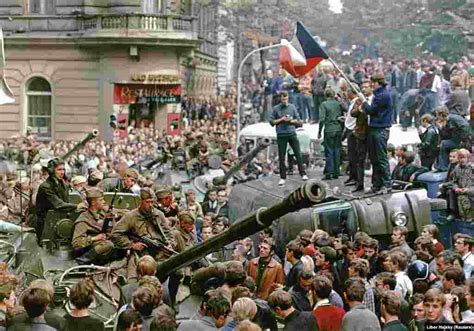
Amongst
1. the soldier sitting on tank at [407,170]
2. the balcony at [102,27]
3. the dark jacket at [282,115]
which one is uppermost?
the balcony at [102,27]

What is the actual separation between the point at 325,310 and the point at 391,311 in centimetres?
66

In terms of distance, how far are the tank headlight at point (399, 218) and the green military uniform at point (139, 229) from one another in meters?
3.87

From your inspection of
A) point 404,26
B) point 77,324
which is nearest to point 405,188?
point 77,324

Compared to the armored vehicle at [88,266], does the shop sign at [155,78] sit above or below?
above

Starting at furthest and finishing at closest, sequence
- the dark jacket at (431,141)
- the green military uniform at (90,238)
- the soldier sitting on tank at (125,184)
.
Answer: the dark jacket at (431,141) → the soldier sitting on tank at (125,184) → the green military uniform at (90,238)

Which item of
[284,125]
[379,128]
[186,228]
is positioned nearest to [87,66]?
[284,125]

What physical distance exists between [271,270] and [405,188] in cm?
385

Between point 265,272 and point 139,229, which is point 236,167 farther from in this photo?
point 139,229

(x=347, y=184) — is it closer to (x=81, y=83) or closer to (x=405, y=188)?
(x=405, y=188)

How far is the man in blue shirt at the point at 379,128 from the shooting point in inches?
591

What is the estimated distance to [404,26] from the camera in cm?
5291

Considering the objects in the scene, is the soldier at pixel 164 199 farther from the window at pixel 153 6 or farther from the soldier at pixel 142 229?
the window at pixel 153 6

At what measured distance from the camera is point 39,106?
41.7m

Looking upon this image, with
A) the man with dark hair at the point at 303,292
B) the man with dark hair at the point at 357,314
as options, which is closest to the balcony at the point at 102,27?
the man with dark hair at the point at 303,292
